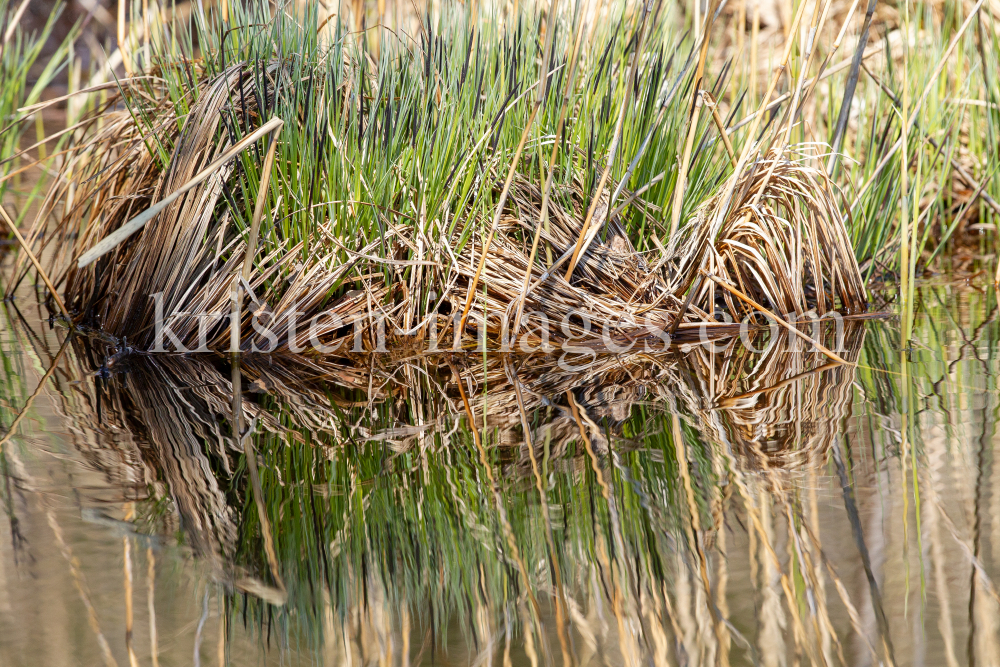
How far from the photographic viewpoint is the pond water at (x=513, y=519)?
2.30ft

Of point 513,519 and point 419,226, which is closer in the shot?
point 513,519

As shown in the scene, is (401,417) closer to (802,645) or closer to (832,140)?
(802,645)

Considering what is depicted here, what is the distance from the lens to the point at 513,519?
2.90 feet

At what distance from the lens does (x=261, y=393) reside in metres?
1.33

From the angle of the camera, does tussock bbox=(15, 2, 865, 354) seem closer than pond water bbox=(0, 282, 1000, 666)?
No

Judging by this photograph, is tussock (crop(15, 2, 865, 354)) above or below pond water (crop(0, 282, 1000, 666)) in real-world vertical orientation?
above

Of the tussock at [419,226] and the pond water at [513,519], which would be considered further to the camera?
the tussock at [419,226]

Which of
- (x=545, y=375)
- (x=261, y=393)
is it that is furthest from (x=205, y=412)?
(x=545, y=375)

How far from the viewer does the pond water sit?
27.6 inches

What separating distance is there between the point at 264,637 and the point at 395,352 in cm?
87

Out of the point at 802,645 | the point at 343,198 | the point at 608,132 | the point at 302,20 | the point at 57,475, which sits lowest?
the point at 802,645

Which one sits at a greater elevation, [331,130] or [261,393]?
[331,130]

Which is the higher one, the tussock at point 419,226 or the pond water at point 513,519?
the tussock at point 419,226

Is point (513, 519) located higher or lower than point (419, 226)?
lower
